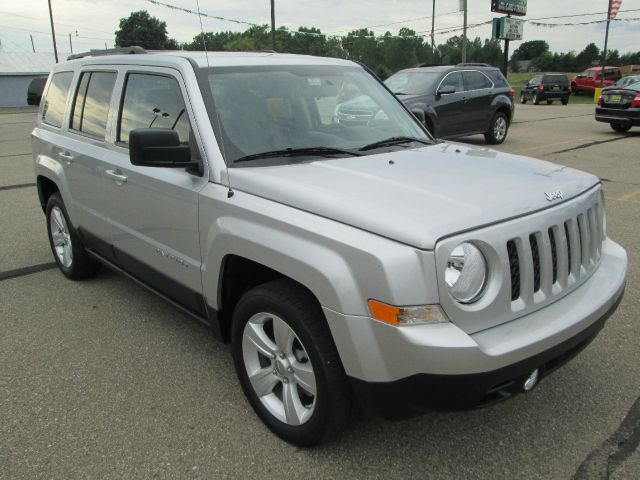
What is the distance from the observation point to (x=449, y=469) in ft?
8.20

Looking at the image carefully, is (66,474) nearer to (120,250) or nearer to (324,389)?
(324,389)

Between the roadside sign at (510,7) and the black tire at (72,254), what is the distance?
3622 centimetres

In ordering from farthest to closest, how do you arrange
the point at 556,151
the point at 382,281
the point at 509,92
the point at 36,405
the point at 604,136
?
the point at 604,136, the point at 509,92, the point at 556,151, the point at 36,405, the point at 382,281

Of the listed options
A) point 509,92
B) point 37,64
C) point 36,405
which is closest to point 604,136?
point 509,92

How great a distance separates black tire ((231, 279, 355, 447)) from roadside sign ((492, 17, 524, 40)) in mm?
32343

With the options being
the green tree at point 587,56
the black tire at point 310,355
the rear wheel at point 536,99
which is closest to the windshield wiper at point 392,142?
the black tire at point 310,355

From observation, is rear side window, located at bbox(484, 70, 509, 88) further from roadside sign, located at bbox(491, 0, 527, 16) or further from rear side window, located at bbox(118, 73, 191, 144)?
roadside sign, located at bbox(491, 0, 527, 16)

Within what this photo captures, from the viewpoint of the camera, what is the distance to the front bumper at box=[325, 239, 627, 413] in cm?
204

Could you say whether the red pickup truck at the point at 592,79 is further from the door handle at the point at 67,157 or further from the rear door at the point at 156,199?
the rear door at the point at 156,199

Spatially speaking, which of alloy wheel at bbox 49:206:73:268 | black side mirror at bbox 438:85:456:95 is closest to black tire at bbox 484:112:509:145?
black side mirror at bbox 438:85:456:95

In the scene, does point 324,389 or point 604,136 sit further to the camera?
point 604,136

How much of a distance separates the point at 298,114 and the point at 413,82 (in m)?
9.87

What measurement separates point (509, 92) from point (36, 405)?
517 inches

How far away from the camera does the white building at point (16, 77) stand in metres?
51.6
